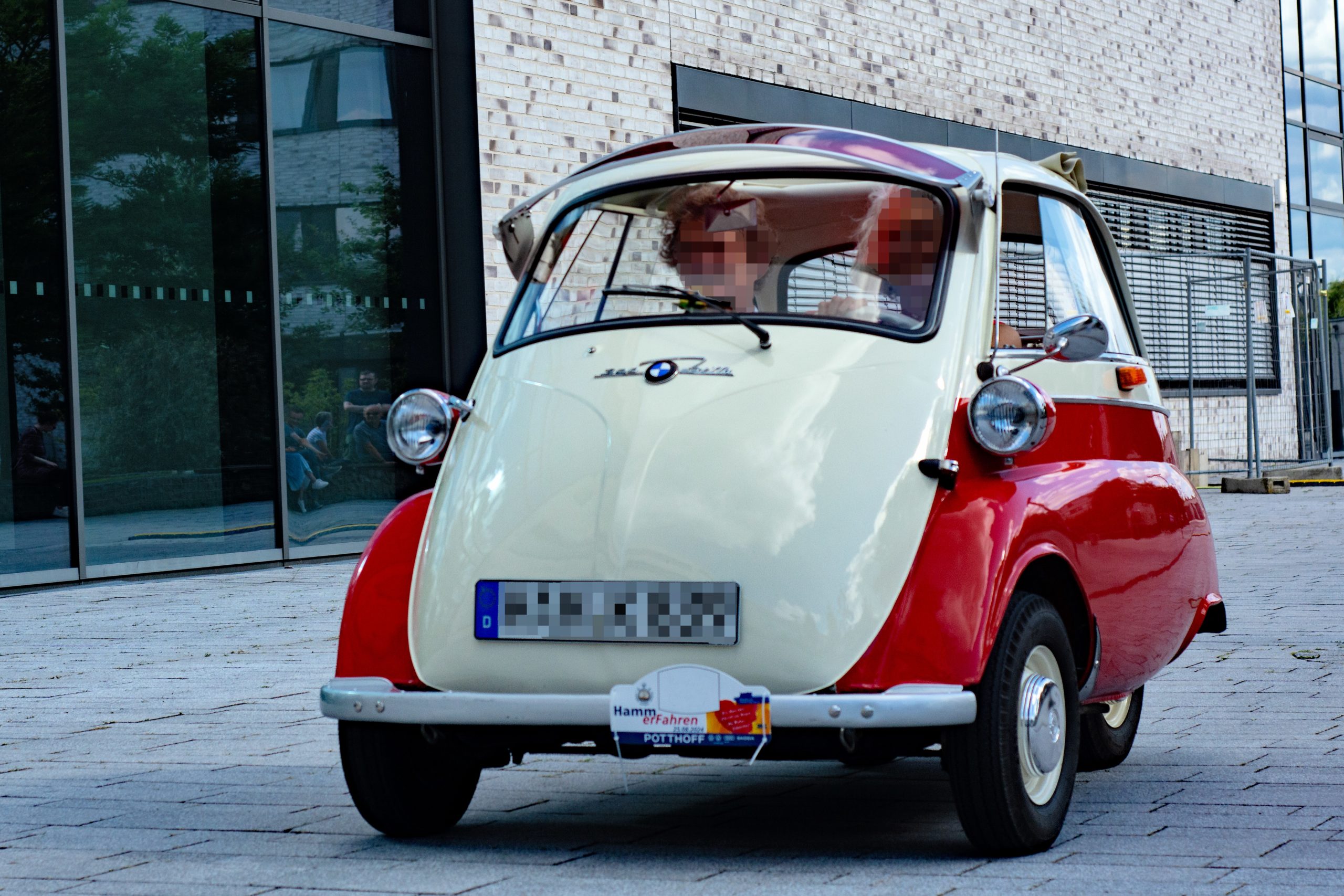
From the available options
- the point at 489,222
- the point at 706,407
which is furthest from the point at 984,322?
the point at 489,222

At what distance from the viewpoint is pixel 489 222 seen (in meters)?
14.7

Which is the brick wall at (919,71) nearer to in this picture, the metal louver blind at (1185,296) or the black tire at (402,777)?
the metal louver blind at (1185,296)

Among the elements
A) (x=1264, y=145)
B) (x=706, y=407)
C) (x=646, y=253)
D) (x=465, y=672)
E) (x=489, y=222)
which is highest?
(x=1264, y=145)

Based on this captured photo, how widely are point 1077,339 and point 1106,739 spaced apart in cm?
157

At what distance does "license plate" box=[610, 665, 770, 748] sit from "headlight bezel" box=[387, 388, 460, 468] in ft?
3.39

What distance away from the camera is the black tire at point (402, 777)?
4.45m

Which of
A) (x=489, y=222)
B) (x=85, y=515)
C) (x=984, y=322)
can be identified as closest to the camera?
(x=984, y=322)

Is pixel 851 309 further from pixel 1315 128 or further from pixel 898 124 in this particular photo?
pixel 1315 128

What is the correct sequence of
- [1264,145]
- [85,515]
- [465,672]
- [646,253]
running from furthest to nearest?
[1264,145] < [85,515] < [646,253] < [465,672]

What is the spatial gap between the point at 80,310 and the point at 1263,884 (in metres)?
10.4

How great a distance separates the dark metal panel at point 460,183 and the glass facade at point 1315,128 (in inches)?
694

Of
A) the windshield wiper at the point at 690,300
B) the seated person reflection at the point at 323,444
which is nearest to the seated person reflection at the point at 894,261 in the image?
the windshield wiper at the point at 690,300

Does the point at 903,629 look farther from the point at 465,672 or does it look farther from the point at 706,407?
the point at 465,672

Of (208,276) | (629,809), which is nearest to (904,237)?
(629,809)
